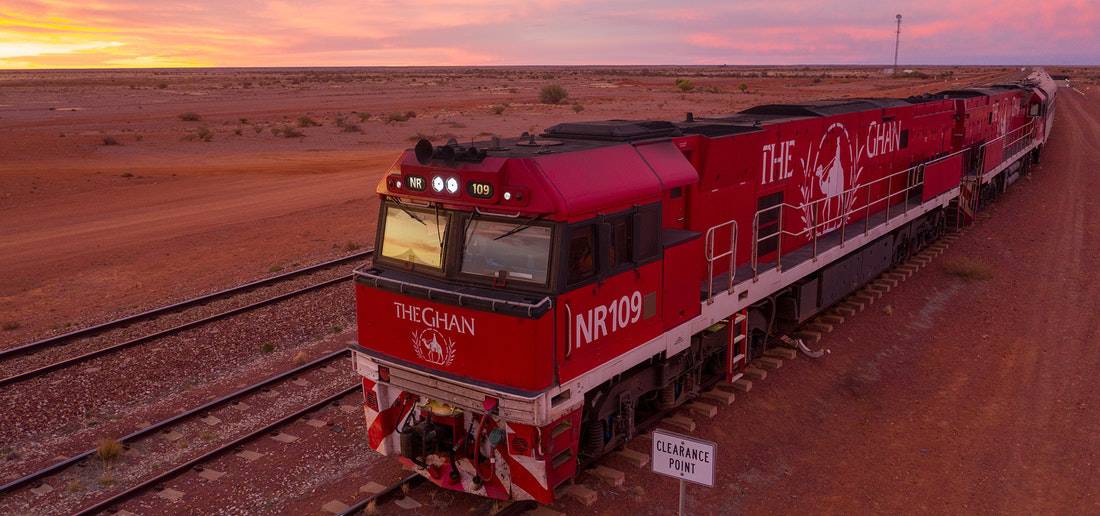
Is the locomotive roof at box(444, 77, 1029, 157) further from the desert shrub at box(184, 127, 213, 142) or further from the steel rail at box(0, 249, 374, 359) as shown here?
the desert shrub at box(184, 127, 213, 142)

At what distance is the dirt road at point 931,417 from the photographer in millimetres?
8172

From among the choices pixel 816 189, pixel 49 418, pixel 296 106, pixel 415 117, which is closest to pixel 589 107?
pixel 415 117

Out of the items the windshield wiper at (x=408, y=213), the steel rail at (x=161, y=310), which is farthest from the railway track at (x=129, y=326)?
the windshield wiper at (x=408, y=213)

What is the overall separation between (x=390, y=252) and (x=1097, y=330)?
12195mm

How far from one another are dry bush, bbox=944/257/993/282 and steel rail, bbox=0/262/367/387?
12935 mm

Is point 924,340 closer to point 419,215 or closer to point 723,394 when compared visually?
point 723,394

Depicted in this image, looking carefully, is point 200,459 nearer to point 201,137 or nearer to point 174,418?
point 174,418

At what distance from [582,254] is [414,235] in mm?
1778

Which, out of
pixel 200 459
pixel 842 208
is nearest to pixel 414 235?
pixel 200 459

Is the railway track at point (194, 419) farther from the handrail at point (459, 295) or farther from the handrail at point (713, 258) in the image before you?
the handrail at point (713, 258)

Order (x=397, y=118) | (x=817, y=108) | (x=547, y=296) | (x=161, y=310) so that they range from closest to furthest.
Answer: (x=547, y=296) < (x=817, y=108) < (x=161, y=310) < (x=397, y=118)

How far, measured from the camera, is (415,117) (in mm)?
58281

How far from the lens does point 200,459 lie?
8953mm

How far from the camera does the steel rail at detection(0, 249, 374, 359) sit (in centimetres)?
1295
